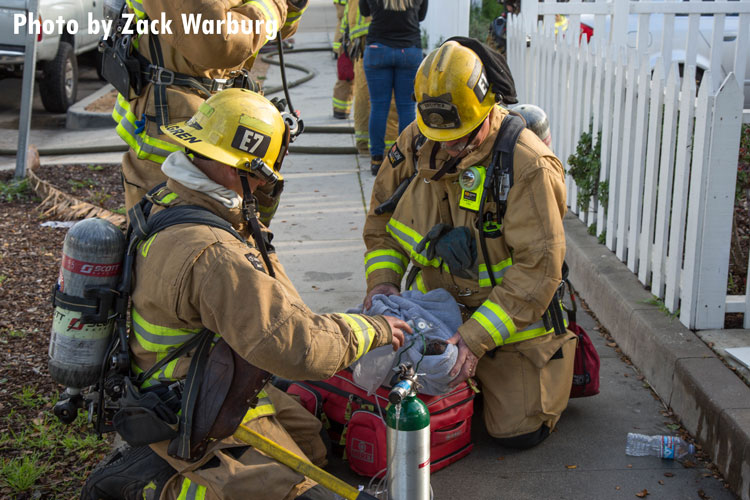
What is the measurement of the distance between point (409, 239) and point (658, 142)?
5.38 ft

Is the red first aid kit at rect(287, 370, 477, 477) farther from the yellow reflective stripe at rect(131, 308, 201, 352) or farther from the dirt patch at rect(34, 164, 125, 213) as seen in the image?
the dirt patch at rect(34, 164, 125, 213)

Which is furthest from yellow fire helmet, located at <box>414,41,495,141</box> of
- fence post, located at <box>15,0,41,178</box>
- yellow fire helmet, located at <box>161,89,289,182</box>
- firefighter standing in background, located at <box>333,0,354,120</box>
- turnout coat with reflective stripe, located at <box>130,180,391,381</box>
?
firefighter standing in background, located at <box>333,0,354,120</box>

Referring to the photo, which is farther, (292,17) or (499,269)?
(292,17)

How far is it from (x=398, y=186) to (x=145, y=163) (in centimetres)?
118

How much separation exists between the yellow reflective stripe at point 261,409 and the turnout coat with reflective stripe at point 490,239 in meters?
0.83

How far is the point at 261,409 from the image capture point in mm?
2941

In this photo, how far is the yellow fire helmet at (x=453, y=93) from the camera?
332 centimetres

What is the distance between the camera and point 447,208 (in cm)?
367

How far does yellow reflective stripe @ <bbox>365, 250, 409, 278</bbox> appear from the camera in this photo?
383 cm

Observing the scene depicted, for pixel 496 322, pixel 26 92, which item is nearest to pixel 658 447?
pixel 496 322

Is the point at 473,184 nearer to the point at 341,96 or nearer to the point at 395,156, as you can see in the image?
the point at 395,156

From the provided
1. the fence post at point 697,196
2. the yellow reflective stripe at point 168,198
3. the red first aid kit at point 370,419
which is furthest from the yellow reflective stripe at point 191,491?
the fence post at point 697,196

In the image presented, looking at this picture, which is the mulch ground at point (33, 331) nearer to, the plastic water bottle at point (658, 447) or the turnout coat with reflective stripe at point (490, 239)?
the turnout coat with reflective stripe at point (490, 239)

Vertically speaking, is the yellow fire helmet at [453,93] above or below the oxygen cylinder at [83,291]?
above
